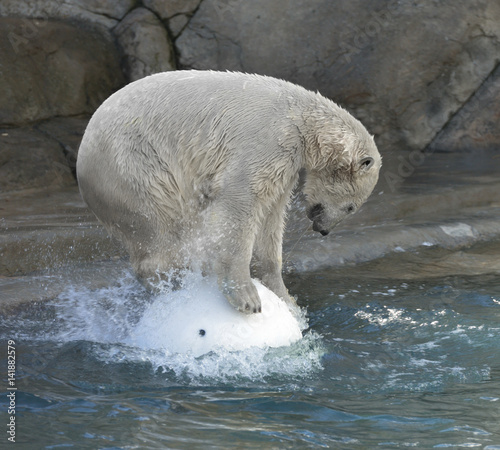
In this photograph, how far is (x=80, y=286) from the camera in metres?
4.17

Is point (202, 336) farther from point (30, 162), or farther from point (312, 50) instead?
point (312, 50)

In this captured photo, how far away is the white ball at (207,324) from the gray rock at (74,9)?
498 cm

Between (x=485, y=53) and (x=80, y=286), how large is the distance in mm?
5522

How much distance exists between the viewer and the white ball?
3.29m

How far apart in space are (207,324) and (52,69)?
4.84m

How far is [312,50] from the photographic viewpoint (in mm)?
7816

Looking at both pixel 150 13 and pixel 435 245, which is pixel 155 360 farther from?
pixel 150 13

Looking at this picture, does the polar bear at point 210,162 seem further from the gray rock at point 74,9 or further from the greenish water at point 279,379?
the gray rock at point 74,9

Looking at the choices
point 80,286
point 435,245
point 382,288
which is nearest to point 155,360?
point 80,286

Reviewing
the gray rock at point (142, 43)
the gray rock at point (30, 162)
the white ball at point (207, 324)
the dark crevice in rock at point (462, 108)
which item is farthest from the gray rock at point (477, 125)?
the white ball at point (207, 324)

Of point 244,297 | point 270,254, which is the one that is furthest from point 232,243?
point 270,254

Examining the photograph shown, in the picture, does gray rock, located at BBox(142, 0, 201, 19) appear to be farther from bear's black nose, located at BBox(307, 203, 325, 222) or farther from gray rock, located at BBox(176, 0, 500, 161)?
bear's black nose, located at BBox(307, 203, 325, 222)

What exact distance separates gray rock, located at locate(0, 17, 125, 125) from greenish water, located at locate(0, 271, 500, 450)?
3575 millimetres

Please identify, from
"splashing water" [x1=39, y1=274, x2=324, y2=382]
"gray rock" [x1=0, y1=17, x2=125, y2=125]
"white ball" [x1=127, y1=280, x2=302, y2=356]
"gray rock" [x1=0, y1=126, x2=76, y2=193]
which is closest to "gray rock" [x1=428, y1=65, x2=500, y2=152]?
"gray rock" [x1=0, y1=17, x2=125, y2=125]
